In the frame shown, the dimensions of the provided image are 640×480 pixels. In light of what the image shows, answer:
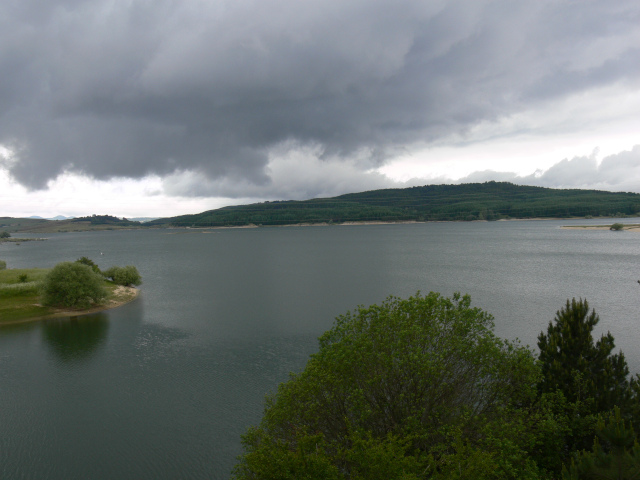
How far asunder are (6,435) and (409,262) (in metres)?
80.7

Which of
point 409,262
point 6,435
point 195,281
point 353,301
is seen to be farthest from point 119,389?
point 409,262

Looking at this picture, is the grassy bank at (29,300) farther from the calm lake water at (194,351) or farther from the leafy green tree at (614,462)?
the leafy green tree at (614,462)

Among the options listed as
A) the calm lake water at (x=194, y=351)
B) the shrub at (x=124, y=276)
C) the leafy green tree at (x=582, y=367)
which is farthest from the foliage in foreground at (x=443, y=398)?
the shrub at (x=124, y=276)

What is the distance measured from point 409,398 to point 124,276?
68142mm

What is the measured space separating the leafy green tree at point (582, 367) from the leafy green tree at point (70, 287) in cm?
5781

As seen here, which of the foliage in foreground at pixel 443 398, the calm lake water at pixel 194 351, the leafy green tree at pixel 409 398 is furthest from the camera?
the calm lake water at pixel 194 351

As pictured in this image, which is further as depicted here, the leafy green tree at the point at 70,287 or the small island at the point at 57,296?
the leafy green tree at the point at 70,287

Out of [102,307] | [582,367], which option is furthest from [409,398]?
[102,307]

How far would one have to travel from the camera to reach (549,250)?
108m

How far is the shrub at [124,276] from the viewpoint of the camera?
233 feet

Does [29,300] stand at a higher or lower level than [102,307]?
higher

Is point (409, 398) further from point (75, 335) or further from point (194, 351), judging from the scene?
point (75, 335)

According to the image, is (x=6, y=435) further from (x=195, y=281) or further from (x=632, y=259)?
(x=632, y=259)

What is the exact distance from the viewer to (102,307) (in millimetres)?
57188
